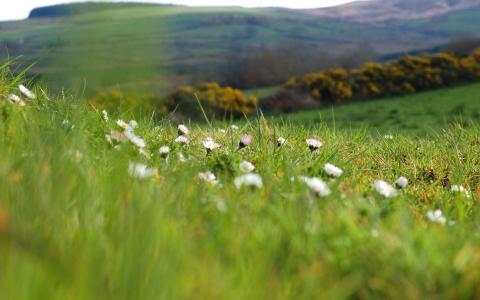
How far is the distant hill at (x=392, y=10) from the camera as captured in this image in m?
137

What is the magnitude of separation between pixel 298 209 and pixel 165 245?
718mm

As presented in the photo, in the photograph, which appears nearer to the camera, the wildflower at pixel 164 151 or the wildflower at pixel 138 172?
the wildflower at pixel 138 172

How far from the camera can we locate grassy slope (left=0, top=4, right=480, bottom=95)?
3449 millimetres

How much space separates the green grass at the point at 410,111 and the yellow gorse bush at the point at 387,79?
3.57 feet

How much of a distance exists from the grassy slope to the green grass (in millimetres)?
7790

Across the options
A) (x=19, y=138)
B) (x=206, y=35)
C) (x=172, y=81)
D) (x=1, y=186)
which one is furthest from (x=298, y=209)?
(x=206, y=35)

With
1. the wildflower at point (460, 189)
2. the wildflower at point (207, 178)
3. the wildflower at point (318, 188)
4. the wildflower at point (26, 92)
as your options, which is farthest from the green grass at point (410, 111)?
the wildflower at point (318, 188)

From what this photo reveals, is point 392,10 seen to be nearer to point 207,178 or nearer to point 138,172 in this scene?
point 207,178

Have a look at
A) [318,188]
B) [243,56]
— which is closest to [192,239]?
[318,188]

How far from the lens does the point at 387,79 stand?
31375 mm

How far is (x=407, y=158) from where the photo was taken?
18.4 ft

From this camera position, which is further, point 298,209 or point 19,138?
point 19,138

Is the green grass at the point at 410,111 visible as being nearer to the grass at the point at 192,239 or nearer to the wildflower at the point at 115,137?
the wildflower at the point at 115,137

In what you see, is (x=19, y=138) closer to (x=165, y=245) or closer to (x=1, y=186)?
(x=1, y=186)
